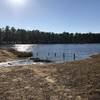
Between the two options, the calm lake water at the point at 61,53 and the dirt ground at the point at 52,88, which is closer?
the dirt ground at the point at 52,88

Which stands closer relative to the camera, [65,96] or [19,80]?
[65,96]

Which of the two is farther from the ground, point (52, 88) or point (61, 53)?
point (52, 88)

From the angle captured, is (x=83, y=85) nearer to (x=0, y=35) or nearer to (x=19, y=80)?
(x=19, y=80)

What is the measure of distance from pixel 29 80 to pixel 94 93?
746cm

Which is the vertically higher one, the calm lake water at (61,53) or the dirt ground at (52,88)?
the dirt ground at (52,88)

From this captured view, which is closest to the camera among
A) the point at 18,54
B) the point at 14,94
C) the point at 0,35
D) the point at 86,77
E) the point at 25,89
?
the point at 14,94

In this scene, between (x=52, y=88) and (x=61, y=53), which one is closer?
(x=52, y=88)

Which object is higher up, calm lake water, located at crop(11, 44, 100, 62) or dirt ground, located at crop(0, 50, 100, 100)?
dirt ground, located at crop(0, 50, 100, 100)

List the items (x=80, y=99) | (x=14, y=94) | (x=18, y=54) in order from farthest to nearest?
1. (x=18, y=54)
2. (x=14, y=94)
3. (x=80, y=99)

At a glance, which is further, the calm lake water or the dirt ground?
the calm lake water

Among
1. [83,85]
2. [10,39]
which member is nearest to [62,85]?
[83,85]

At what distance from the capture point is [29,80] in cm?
2073

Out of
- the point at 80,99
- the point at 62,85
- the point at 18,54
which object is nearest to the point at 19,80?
the point at 62,85

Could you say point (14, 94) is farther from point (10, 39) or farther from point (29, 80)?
point (10, 39)
